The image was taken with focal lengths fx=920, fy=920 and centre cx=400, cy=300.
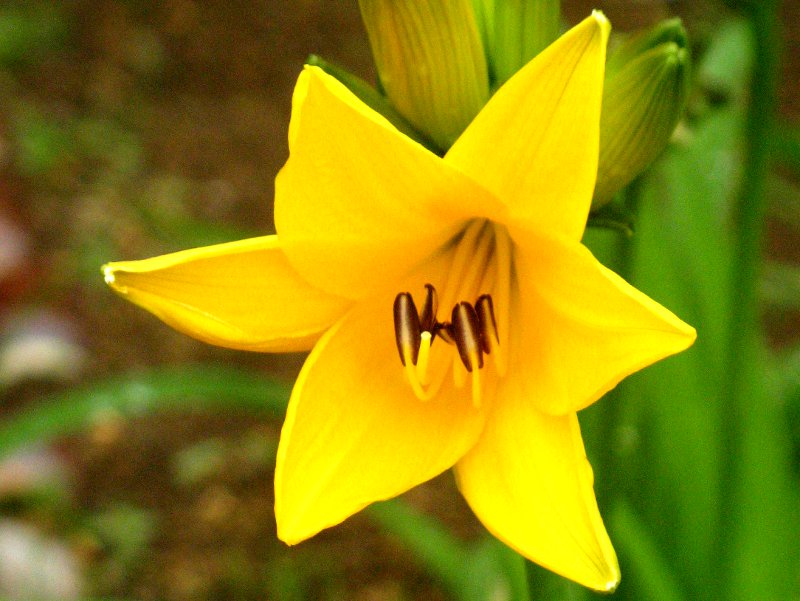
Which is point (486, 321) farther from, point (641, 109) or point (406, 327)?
point (641, 109)

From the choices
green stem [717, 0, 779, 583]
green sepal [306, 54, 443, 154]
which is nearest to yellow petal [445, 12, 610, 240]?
green sepal [306, 54, 443, 154]

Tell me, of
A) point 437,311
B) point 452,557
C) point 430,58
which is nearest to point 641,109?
point 430,58

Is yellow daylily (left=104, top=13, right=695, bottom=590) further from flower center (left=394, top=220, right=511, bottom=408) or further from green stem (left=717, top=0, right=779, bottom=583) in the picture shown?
green stem (left=717, top=0, right=779, bottom=583)

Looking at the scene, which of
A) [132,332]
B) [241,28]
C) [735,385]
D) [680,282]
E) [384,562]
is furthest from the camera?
[241,28]

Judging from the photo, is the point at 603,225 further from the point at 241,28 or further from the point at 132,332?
the point at 241,28

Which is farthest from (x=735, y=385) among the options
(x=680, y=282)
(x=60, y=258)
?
(x=60, y=258)

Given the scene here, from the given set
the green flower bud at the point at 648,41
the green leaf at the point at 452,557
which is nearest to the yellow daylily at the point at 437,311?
the green flower bud at the point at 648,41

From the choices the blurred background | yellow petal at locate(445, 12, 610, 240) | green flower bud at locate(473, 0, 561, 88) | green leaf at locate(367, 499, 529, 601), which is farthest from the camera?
the blurred background
